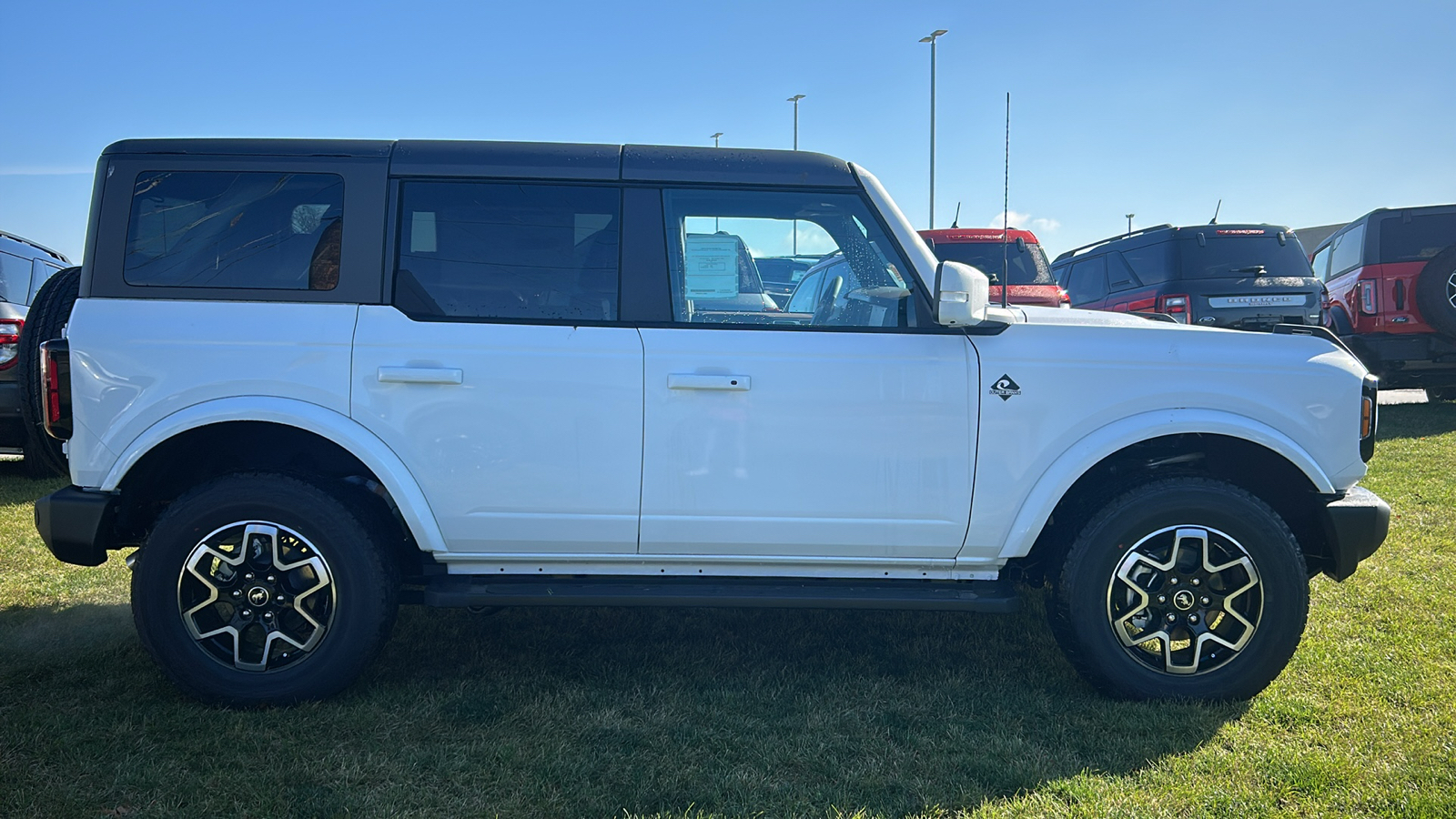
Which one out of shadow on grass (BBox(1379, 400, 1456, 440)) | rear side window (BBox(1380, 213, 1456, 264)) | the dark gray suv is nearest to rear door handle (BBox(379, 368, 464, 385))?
the dark gray suv

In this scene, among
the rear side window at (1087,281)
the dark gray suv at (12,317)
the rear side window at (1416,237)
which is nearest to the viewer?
the dark gray suv at (12,317)

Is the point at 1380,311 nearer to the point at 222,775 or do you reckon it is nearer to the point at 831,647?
the point at 831,647

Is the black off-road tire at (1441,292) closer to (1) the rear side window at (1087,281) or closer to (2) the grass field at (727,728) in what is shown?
(1) the rear side window at (1087,281)

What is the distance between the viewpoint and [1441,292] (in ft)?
34.0

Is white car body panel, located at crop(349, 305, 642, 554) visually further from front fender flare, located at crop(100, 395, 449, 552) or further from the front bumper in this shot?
the front bumper

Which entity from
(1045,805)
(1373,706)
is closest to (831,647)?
(1045,805)

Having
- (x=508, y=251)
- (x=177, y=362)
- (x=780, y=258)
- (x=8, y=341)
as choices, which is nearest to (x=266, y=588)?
(x=177, y=362)

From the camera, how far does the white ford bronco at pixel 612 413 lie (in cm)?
347

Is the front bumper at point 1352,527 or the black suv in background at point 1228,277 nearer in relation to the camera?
the front bumper at point 1352,527

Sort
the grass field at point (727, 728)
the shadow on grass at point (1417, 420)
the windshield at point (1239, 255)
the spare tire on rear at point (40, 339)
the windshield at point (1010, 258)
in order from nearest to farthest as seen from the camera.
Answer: the grass field at point (727, 728) < the spare tire on rear at point (40, 339) < the shadow on grass at point (1417, 420) < the windshield at point (1010, 258) < the windshield at point (1239, 255)

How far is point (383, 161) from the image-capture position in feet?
11.8

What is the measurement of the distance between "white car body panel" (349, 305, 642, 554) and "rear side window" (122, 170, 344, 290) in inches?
13.2

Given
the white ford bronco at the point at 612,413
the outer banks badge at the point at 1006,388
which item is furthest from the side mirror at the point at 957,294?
the outer banks badge at the point at 1006,388

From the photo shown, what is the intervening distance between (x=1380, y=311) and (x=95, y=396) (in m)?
12.0
